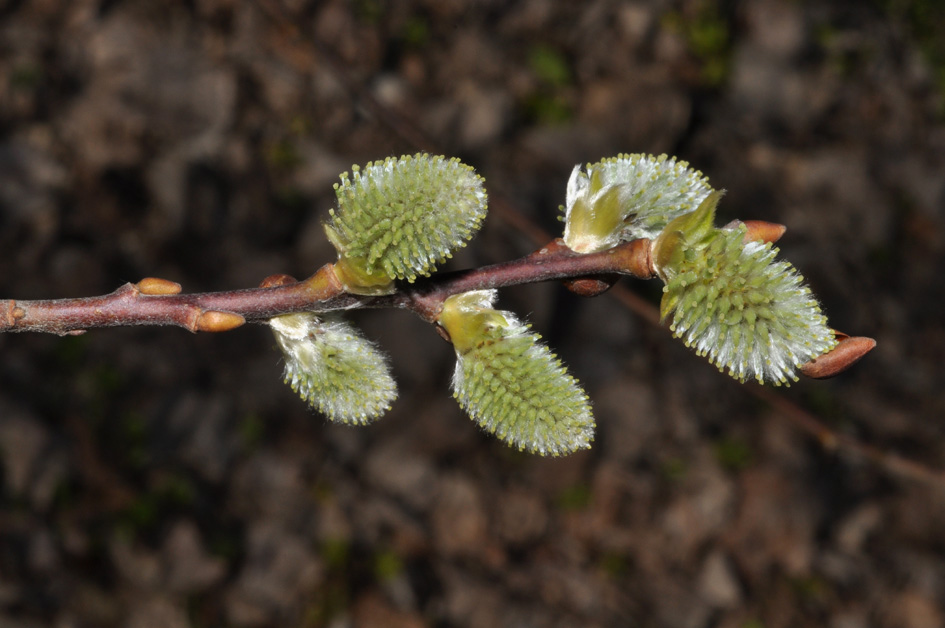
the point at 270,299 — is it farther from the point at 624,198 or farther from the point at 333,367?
the point at 624,198

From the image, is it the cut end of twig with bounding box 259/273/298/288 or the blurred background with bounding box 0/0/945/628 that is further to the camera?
the blurred background with bounding box 0/0/945/628

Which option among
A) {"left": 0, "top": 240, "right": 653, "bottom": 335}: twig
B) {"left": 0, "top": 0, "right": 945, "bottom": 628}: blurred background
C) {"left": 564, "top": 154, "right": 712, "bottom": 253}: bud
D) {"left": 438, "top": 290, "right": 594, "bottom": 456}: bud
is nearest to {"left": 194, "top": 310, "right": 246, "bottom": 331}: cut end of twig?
{"left": 0, "top": 240, "right": 653, "bottom": 335}: twig

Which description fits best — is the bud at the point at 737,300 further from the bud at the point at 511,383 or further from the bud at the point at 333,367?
the bud at the point at 333,367

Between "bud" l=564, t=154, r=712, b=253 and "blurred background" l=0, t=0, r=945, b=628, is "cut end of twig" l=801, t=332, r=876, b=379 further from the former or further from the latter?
"blurred background" l=0, t=0, r=945, b=628

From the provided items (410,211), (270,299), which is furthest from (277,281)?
(410,211)

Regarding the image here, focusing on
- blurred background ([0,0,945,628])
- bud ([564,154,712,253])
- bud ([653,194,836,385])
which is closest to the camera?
bud ([653,194,836,385])

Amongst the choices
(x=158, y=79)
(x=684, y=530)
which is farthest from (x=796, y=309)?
(x=158, y=79)
